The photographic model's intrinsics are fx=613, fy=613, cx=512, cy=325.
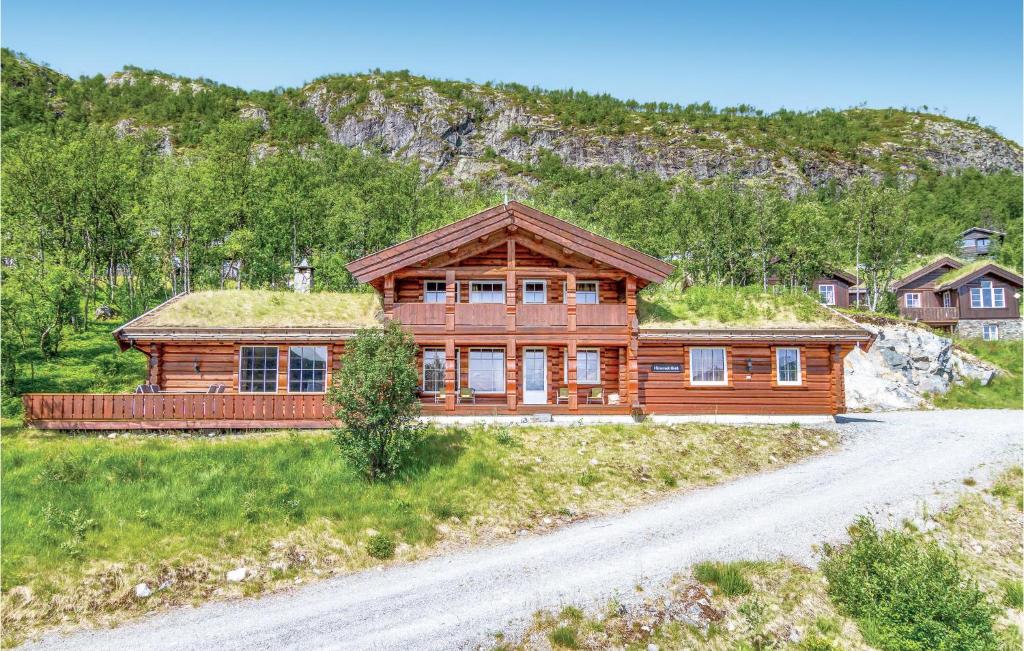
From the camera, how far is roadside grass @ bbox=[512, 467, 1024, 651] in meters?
10.5

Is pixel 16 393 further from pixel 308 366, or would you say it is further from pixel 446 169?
pixel 446 169

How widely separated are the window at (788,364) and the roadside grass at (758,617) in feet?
35.3

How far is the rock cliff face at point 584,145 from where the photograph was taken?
145m

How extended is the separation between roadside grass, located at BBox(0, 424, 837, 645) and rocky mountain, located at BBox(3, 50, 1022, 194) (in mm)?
114391

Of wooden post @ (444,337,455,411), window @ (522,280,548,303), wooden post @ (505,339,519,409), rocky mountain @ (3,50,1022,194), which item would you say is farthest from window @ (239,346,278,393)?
rocky mountain @ (3,50,1022,194)

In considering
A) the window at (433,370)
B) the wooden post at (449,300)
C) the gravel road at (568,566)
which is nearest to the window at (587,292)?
the wooden post at (449,300)

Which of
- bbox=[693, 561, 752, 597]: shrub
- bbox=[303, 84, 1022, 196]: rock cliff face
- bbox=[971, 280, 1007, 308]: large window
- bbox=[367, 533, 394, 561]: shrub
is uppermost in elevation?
bbox=[303, 84, 1022, 196]: rock cliff face

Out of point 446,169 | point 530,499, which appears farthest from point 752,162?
point 530,499

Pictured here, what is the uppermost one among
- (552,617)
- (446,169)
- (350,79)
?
(350,79)

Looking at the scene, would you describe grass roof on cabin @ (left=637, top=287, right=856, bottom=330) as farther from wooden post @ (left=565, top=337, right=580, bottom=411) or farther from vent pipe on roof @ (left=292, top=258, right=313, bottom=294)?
vent pipe on roof @ (left=292, top=258, right=313, bottom=294)

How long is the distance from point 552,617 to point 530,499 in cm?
535

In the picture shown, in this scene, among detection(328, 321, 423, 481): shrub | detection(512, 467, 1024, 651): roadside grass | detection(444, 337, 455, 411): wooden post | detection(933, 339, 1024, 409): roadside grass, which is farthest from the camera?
detection(933, 339, 1024, 409): roadside grass

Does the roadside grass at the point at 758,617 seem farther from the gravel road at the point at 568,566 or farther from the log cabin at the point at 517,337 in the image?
the log cabin at the point at 517,337

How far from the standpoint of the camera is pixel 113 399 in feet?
64.5
